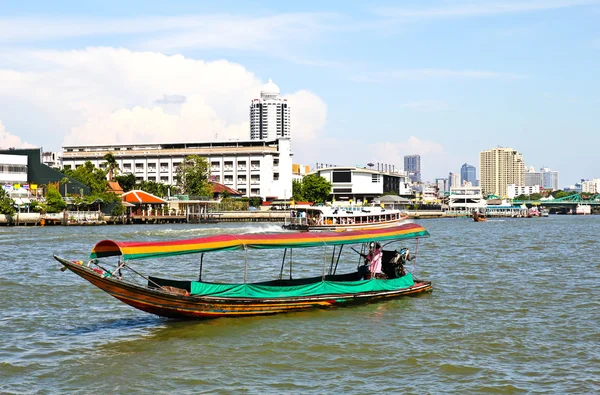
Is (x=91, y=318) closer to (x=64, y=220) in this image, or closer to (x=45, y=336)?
(x=45, y=336)

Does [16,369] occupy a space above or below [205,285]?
below

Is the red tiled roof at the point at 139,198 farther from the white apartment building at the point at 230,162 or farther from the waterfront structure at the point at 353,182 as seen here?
the waterfront structure at the point at 353,182

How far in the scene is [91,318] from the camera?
777 inches

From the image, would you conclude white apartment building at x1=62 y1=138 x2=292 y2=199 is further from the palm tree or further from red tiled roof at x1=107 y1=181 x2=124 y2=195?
red tiled roof at x1=107 y1=181 x2=124 y2=195

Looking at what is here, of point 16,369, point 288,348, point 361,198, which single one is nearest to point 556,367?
point 288,348

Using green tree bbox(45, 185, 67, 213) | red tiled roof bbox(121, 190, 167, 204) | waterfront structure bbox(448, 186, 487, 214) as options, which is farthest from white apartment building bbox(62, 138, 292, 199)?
waterfront structure bbox(448, 186, 487, 214)

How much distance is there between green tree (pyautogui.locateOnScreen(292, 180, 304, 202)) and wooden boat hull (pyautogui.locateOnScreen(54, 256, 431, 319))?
107 meters

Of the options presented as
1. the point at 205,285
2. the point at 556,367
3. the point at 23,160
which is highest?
the point at 23,160

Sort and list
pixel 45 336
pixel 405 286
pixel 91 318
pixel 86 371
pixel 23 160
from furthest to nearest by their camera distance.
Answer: pixel 23 160 → pixel 405 286 → pixel 91 318 → pixel 45 336 → pixel 86 371

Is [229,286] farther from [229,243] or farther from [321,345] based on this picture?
[321,345]

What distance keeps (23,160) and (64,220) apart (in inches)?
515

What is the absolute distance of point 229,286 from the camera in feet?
61.5

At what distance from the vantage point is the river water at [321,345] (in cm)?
1364

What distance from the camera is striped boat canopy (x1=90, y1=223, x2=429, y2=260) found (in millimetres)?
16875
